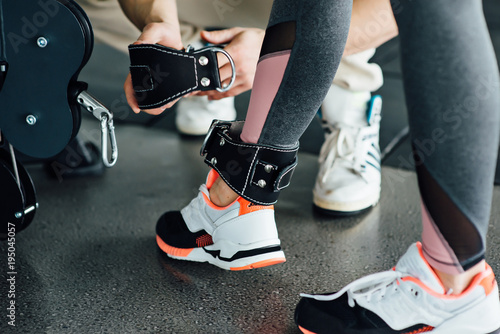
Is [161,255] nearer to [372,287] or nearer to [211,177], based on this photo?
[211,177]

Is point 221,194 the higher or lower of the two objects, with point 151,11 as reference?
lower

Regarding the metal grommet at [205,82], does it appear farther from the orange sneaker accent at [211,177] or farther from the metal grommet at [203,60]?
the orange sneaker accent at [211,177]

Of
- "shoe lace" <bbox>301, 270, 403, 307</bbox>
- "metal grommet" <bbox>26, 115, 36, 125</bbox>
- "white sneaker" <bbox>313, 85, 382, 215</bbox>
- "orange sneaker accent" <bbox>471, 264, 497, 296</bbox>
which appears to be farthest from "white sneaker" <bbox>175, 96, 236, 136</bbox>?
"orange sneaker accent" <bbox>471, 264, 497, 296</bbox>

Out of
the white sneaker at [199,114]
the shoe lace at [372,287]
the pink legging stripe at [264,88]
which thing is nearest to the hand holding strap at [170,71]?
the pink legging stripe at [264,88]

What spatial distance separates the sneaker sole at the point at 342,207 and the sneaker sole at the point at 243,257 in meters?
0.30

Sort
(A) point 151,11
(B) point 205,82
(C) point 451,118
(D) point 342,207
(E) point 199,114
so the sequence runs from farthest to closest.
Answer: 1. (E) point 199,114
2. (D) point 342,207
3. (A) point 151,11
4. (B) point 205,82
5. (C) point 451,118

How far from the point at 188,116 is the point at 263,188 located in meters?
Result: 0.80

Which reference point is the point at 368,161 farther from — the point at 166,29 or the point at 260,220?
the point at 166,29

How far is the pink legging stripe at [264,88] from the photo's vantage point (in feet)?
2.28

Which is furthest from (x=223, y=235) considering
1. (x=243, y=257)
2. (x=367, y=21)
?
(x=367, y=21)

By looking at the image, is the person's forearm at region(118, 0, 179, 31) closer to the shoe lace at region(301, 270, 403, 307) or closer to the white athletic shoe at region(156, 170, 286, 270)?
the white athletic shoe at region(156, 170, 286, 270)

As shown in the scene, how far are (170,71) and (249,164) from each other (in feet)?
0.63

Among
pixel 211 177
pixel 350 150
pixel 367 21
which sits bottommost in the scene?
pixel 350 150

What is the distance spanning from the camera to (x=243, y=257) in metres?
0.83
